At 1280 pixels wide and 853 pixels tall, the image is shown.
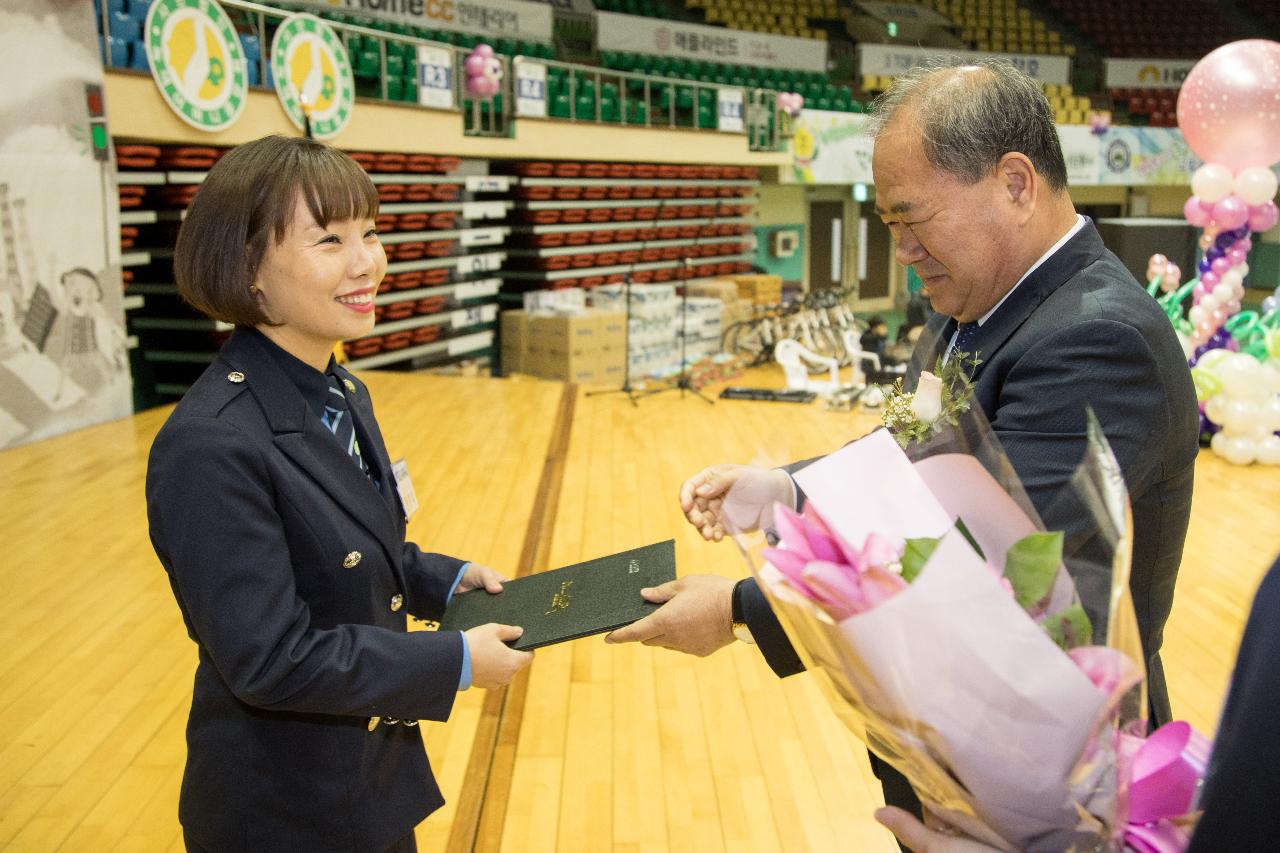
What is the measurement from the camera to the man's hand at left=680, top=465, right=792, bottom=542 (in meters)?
1.12

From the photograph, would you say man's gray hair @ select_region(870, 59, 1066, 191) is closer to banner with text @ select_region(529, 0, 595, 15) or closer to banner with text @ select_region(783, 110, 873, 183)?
banner with text @ select_region(783, 110, 873, 183)

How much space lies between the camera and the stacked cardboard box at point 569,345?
1009 centimetres

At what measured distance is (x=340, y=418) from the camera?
4.97 ft

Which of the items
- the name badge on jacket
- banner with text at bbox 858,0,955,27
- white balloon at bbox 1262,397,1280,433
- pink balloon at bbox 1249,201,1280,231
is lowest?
white balloon at bbox 1262,397,1280,433

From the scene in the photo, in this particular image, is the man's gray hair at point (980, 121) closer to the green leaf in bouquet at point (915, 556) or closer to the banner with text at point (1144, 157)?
the green leaf in bouquet at point (915, 556)

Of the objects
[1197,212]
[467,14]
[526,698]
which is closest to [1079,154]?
[467,14]

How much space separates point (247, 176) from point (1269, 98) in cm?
671

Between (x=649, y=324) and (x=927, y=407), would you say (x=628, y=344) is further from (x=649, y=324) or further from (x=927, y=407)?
(x=927, y=407)

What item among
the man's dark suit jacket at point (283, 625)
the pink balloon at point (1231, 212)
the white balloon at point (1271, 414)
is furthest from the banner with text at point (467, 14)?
the man's dark suit jacket at point (283, 625)

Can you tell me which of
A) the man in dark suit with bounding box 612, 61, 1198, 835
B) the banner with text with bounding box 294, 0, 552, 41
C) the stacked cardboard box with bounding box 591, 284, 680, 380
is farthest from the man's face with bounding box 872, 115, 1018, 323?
the banner with text with bounding box 294, 0, 552, 41

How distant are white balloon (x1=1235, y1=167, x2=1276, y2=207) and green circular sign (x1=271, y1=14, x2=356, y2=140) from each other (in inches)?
232

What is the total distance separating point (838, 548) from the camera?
2.74ft

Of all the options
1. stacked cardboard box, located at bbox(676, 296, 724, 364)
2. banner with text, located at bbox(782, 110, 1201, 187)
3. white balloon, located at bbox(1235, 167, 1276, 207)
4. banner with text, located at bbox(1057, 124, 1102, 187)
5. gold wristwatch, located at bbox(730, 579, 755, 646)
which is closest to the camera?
gold wristwatch, located at bbox(730, 579, 755, 646)

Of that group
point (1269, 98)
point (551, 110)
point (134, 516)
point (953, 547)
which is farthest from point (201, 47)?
point (953, 547)
